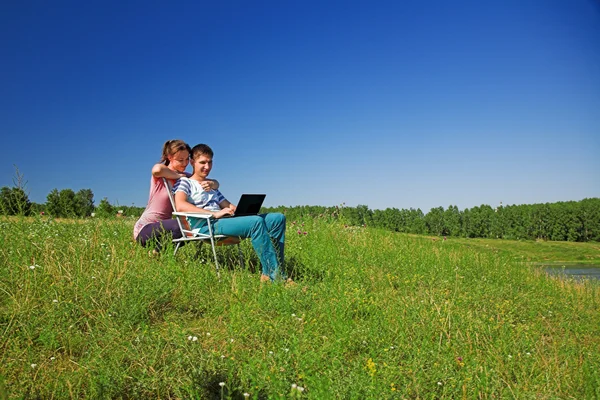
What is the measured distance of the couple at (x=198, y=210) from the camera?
15.4 ft

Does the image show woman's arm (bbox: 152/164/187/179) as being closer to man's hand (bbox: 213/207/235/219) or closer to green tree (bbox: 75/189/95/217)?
man's hand (bbox: 213/207/235/219)

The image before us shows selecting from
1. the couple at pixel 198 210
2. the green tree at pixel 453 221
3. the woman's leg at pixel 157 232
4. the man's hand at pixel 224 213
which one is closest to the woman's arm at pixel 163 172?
the couple at pixel 198 210

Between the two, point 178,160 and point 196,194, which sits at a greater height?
point 178,160

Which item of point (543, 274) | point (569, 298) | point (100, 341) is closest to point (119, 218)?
point (100, 341)

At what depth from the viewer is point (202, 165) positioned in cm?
508

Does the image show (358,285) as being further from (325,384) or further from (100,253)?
(100,253)

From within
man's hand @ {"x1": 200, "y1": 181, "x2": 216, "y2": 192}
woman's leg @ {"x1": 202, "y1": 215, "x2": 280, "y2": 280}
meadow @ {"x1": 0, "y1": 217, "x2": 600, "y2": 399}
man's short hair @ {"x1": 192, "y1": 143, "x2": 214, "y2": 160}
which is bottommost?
meadow @ {"x1": 0, "y1": 217, "x2": 600, "y2": 399}

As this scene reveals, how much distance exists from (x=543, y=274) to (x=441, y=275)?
2922mm

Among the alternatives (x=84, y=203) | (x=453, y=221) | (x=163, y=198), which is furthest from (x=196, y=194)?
(x=453, y=221)

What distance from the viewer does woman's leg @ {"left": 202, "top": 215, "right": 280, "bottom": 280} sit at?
4.67m

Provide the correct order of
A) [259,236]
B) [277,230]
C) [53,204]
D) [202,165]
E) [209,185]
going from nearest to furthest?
[259,236] < [277,230] < [202,165] < [209,185] < [53,204]

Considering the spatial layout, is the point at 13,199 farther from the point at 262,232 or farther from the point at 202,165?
the point at 262,232

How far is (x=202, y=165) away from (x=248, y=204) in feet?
2.49

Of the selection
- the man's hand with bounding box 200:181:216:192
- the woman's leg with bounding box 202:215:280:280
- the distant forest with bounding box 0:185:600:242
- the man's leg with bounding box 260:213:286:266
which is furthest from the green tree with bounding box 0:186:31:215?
the distant forest with bounding box 0:185:600:242
